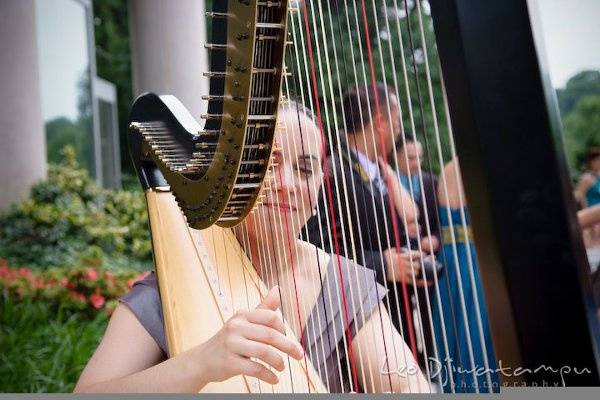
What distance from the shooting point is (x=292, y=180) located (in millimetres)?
1462

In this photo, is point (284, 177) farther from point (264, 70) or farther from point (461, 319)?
point (461, 319)

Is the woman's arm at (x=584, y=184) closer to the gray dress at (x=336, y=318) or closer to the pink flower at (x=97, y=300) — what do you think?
the gray dress at (x=336, y=318)

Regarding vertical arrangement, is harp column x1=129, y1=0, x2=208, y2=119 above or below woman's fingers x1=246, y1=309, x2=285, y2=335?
above

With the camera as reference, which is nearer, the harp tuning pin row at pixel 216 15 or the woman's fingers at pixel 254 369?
the harp tuning pin row at pixel 216 15

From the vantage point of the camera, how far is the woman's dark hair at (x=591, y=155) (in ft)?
6.32

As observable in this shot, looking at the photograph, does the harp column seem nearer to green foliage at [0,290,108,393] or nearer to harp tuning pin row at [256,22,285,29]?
green foliage at [0,290,108,393]

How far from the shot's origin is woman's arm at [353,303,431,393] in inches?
51.3

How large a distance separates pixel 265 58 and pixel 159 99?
29.6 inches

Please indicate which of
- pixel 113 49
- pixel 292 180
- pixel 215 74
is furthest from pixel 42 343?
pixel 113 49

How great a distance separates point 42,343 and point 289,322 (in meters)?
2.36

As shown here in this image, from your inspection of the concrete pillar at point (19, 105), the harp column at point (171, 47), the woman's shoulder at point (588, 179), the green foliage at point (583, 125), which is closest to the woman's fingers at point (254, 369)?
the woman's shoulder at point (588, 179)

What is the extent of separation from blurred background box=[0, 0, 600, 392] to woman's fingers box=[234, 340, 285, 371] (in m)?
0.54

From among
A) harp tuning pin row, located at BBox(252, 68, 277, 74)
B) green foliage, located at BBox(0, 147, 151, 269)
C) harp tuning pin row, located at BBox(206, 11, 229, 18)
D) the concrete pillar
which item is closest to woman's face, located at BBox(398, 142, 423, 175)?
harp tuning pin row, located at BBox(252, 68, 277, 74)

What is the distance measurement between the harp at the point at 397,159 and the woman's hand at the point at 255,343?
16 cm
